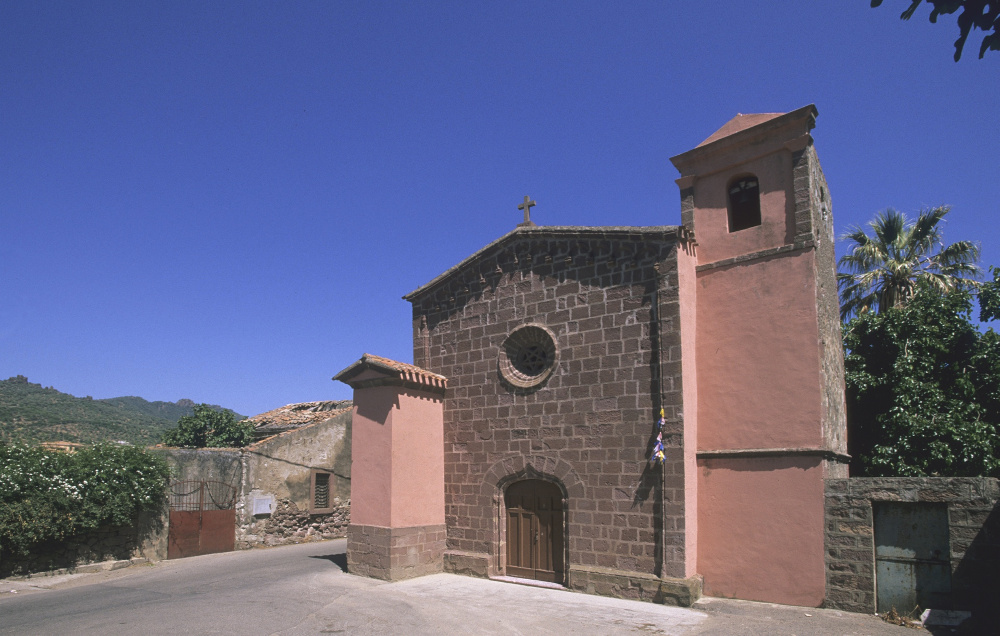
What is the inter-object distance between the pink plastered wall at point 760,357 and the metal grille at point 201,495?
1302 cm

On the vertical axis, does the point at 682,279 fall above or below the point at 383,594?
above

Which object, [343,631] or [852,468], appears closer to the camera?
[343,631]

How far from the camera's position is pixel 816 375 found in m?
11.1

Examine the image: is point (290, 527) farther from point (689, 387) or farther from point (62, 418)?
point (62, 418)

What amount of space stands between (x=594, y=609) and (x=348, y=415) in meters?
12.7

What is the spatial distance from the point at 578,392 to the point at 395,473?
13.2ft

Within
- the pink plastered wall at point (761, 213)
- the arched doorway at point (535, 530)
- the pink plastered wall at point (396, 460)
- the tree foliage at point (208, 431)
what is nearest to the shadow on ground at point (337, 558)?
the pink plastered wall at point (396, 460)

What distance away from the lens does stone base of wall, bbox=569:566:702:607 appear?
10.8 m

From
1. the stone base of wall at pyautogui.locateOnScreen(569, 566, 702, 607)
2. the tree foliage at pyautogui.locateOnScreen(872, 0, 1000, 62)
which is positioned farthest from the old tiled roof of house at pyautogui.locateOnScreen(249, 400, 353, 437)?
the tree foliage at pyautogui.locateOnScreen(872, 0, 1000, 62)

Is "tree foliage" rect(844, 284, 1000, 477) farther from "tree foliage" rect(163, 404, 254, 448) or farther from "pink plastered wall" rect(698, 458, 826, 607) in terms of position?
"tree foliage" rect(163, 404, 254, 448)

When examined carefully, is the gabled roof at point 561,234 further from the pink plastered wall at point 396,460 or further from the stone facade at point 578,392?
the pink plastered wall at point 396,460

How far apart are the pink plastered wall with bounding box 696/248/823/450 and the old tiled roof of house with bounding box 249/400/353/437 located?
1424cm

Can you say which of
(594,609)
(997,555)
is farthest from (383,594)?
(997,555)

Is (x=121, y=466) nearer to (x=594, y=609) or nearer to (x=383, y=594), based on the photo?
(x=383, y=594)
